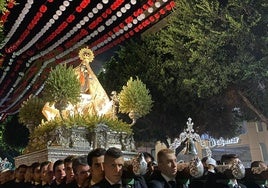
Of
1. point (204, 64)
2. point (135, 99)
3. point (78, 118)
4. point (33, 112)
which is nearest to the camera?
point (78, 118)

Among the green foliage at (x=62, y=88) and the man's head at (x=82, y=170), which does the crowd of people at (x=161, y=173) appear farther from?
the green foliage at (x=62, y=88)

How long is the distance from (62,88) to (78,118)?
108 cm

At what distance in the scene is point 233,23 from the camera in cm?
1120

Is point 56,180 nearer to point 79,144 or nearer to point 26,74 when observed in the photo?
point 79,144

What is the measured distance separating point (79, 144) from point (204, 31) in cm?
570

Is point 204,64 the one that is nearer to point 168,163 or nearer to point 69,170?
point 69,170

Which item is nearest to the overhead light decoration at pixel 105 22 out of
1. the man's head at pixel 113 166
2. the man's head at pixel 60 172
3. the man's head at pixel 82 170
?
the man's head at pixel 60 172

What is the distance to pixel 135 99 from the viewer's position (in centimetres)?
1205

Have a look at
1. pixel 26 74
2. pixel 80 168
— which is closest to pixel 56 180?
pixel 80 168

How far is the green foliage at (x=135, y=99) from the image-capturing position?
474 inches

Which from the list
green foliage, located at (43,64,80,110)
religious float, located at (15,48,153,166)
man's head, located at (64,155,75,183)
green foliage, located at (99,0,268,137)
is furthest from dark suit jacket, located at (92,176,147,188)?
green foliage, located at (99,0,268,137)

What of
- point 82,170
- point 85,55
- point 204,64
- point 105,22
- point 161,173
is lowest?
point 161,173

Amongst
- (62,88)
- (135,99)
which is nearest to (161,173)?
(62,88)

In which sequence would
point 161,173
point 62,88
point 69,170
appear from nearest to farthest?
point 161,173
point 69,170
point 62,88
